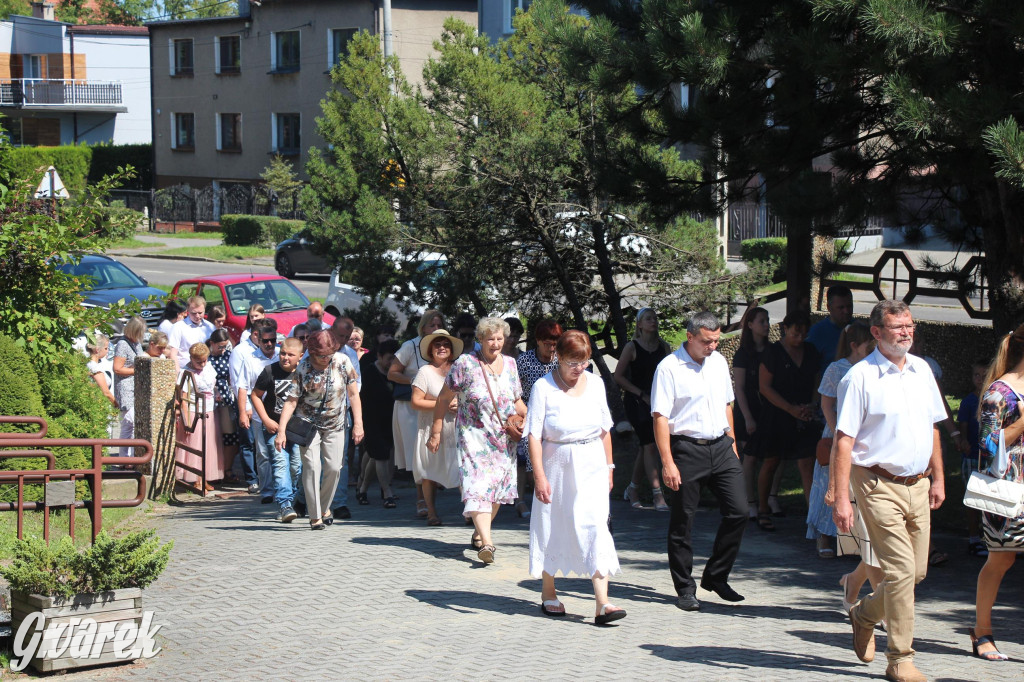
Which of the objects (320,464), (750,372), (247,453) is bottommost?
(247,453)

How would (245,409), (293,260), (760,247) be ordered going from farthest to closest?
1. (293,260)
2. (760,247)
3. (245,409)

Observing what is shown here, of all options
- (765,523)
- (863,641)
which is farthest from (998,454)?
(765,523)

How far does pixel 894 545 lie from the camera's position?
5.71 metres

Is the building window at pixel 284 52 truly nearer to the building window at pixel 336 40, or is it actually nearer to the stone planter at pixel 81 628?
the building window at pixel 336 40

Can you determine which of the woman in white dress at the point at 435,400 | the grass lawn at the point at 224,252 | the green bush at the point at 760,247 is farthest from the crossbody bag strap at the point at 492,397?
the grass lawn at the point at 224,252

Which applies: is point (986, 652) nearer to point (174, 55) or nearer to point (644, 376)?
point (644, 376)

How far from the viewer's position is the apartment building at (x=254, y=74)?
42562mm

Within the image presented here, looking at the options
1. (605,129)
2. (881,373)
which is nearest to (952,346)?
(605,129)

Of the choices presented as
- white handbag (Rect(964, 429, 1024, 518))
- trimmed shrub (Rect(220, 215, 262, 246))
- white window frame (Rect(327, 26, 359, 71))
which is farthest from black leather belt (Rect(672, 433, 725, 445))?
white window frame (Rect(327, 26, 359, 71))

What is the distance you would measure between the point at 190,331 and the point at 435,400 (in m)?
5.96

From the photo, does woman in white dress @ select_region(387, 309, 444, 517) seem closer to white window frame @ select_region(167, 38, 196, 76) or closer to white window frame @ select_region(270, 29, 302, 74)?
white window frame @ select_region(270, 29, 302, 74)

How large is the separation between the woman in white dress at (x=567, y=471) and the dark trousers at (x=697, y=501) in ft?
1.55

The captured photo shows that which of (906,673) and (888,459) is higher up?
(888,459)

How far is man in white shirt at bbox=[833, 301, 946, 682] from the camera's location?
18.8ft
